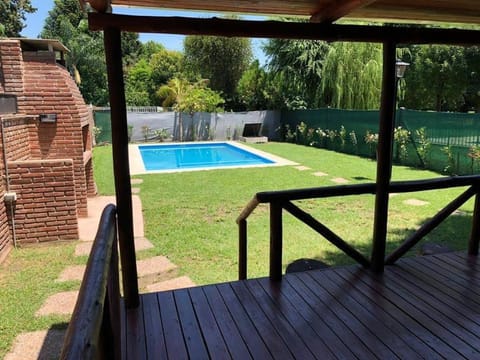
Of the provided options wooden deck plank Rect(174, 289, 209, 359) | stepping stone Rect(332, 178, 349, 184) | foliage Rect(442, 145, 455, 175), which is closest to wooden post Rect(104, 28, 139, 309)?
wooden deck plank Rect(174, 289, 209, 359)

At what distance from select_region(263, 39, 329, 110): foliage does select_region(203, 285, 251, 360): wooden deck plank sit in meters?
15.5

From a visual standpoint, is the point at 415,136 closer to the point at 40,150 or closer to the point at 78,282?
the point at 40,150

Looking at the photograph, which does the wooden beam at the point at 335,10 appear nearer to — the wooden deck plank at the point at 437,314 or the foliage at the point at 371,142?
the wooden deck plank at the point at 437,314

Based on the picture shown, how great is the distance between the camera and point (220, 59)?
80.1ft

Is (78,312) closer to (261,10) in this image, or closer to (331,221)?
(261,10)

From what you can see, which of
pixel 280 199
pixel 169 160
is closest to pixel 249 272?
pixel 280 199

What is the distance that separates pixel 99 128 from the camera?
15.7 meters

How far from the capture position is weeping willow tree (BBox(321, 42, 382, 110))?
49.9ft

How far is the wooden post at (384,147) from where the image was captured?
3.01 metres

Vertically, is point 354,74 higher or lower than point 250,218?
higher

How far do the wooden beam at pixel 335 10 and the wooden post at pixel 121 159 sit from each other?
4.47 feet

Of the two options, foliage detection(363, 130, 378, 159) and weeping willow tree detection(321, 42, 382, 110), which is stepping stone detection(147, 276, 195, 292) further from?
Result: weeping willow tree detection(321, 42, 382, 110)

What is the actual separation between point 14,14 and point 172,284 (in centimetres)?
2933

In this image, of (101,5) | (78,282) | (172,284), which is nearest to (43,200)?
(78,282)
